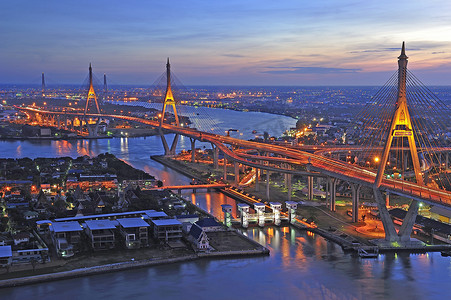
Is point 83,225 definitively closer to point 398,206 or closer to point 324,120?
point 398,206

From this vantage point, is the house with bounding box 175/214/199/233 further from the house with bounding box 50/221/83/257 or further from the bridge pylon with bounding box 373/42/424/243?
the bridge pylon with bounding box 373/42/424/243

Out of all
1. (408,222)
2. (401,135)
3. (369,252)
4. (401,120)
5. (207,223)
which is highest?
(401,120)

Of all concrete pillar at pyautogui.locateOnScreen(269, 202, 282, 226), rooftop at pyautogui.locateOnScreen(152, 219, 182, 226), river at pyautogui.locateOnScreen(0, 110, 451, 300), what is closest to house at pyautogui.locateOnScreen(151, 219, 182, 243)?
rooftop at pyautogui.locateOnScreen(152, 219, 182, 226)

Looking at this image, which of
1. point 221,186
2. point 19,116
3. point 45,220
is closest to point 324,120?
point 19,116

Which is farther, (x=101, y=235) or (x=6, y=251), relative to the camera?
(x=101, y=235)

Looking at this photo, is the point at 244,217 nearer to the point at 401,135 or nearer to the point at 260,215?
the point at 260,215

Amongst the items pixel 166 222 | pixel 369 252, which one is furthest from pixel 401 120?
pixel 166 222
